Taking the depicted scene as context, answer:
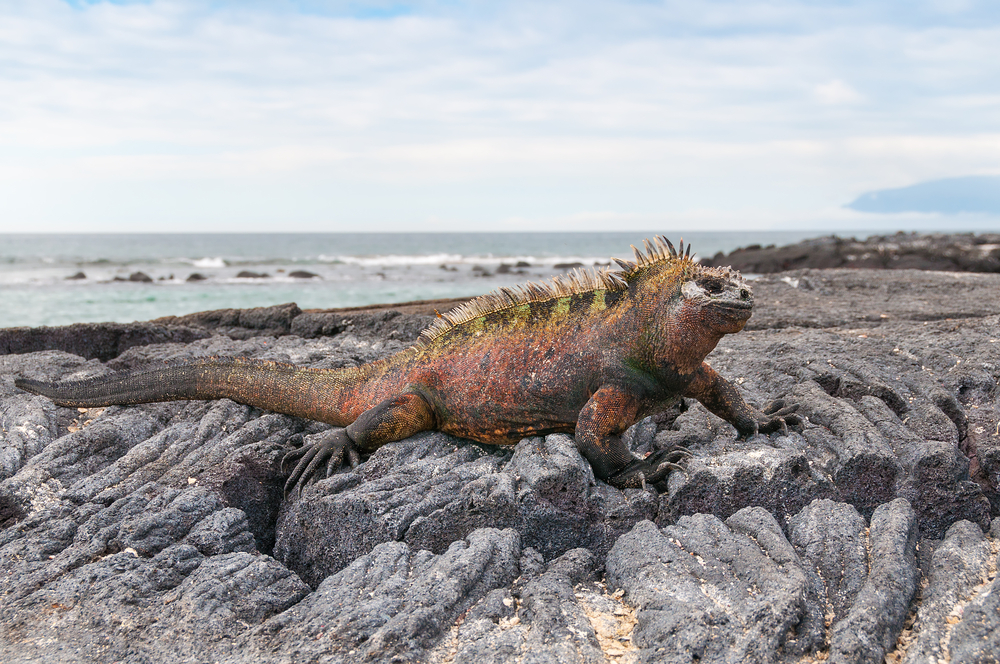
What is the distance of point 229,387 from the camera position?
13.2 feet

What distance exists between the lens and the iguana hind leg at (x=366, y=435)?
337cm

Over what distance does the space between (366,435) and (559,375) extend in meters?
0.99

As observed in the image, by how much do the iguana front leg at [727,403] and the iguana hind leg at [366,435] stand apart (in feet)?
4.37

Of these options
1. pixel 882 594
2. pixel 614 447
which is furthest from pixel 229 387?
pixel 882 594

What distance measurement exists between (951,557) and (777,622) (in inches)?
36.2

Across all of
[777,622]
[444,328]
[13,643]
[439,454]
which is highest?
[444,328]

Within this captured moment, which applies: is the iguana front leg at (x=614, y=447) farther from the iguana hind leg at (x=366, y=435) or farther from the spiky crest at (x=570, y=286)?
the iguana hind leg at (x=366, y=435)

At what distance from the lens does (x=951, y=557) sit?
2658mm

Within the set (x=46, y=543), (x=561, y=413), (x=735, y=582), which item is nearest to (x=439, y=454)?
(x=561, y=413)

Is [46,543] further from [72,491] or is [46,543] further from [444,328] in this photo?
[444,328]

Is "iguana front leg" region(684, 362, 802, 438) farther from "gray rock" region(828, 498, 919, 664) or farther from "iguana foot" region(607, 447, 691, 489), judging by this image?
"gray rock" region(828, 498, 919, 664)

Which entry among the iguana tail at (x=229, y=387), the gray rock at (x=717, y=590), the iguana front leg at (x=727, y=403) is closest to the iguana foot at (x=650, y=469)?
the gray rock at (x=717, y=590)

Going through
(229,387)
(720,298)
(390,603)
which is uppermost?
(720,298)

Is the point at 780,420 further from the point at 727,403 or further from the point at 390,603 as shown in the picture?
the point at 390,603
